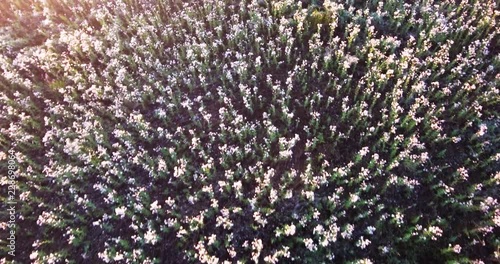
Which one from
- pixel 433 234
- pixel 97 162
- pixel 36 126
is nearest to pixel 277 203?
pixel 433 234

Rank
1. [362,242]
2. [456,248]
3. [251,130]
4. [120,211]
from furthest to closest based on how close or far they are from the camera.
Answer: [251,130] → [120,211] → [362,242] → [456,248]

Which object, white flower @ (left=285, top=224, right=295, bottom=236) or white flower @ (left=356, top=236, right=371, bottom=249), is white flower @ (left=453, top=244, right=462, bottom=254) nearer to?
white flower @ (left=356, top=236, right=371, bottom=249)

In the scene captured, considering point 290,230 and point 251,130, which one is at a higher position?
point 251,130

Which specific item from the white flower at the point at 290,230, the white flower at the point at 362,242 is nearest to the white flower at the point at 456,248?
the white flower at the point at 362,242

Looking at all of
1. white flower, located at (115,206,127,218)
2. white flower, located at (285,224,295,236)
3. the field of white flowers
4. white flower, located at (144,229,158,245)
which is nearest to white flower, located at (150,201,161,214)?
the field of white flowers

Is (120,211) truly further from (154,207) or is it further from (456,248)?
Answer: (456,248)

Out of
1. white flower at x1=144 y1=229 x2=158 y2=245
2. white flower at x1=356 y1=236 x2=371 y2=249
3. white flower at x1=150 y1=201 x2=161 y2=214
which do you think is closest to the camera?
white flower at x1=356 y1=236 x2=371 y2=249

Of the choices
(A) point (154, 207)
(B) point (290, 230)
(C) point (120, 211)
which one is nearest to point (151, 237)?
(A) point (154, 207)

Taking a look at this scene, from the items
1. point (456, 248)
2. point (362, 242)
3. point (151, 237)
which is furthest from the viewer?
point (151, 237)

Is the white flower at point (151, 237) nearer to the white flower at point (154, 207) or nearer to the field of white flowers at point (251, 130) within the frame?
the field of white flowers at point (251, 130)
